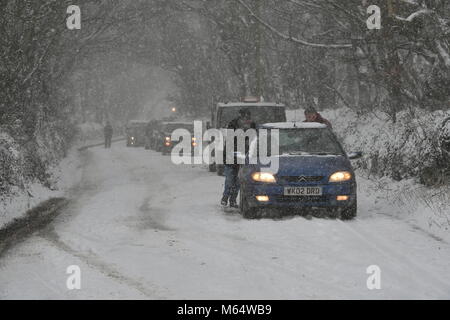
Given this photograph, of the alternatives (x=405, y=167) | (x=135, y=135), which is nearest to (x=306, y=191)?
(x=405, y=167)

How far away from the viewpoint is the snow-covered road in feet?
23.4

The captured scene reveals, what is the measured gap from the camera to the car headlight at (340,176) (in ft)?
38.4

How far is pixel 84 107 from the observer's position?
75375 millimetres

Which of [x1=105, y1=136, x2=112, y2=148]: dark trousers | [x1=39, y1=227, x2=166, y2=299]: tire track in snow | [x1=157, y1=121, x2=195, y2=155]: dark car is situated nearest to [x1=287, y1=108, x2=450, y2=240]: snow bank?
[x1=39, y1=227, x2=166, y2=299]: tire track in snow

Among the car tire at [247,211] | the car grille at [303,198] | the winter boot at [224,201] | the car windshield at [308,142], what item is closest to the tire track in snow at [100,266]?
the car tire at [247,211]

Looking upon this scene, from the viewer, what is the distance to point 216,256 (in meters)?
8.91

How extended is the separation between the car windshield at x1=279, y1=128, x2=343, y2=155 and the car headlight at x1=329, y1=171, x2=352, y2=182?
2.32 ft

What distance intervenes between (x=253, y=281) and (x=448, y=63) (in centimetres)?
1098

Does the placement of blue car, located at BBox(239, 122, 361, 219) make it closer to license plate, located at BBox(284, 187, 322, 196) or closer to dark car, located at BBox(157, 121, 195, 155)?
license plate, located at BBox(284, 187, 322, 196)

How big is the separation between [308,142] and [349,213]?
1.57m


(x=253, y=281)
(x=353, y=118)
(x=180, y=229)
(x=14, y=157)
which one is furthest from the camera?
(x=353, y=118)

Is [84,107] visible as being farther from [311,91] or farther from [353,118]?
[353,118]

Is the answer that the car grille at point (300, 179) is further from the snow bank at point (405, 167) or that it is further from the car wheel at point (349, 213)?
the snow bank at point (405, 167)
